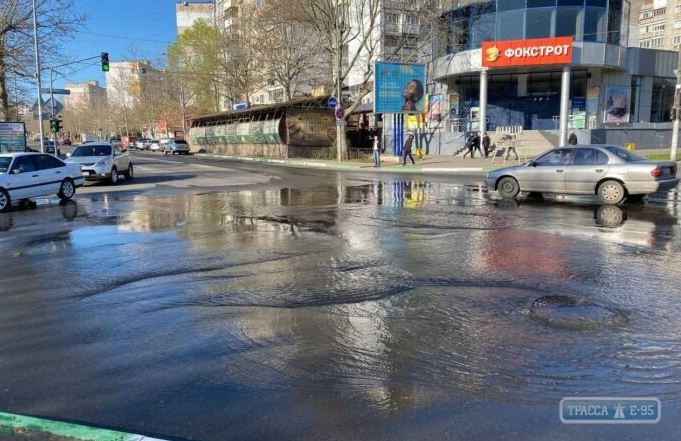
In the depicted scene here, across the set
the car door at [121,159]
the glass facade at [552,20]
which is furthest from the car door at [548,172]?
the glass facade at [552,20]

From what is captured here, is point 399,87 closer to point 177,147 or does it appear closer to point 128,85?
point 177,147

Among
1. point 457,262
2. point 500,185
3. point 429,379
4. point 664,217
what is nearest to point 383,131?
point 500,185

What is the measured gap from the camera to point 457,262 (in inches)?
312

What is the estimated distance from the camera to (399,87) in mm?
34906

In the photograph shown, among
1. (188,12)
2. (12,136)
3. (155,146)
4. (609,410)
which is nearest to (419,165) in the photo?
(12,136)

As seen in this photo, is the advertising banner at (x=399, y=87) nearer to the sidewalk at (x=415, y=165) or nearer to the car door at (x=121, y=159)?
the sidewalk at (x=415, y=165)

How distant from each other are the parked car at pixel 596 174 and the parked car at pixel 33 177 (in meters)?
13.5

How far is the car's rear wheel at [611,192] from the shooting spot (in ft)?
44.6

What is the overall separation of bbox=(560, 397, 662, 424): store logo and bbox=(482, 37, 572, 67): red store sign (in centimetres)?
3520

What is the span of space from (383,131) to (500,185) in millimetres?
30367

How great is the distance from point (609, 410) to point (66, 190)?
17.5 metres

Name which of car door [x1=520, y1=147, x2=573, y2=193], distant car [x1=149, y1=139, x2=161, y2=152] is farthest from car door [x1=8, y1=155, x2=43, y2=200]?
distant car [x1=149, y1=139, x2=161, y2=152]

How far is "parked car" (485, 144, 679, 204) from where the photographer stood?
43.6 feet

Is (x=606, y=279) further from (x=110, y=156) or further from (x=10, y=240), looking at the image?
(x=110, y=156)
